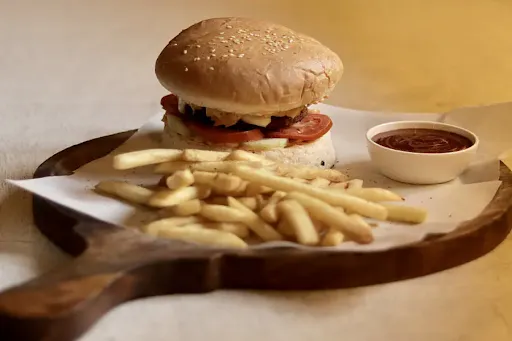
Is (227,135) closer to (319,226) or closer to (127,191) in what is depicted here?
(127,191)

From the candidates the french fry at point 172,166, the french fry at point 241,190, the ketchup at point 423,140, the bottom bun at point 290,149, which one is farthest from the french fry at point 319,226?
the ketchup at point 423,140

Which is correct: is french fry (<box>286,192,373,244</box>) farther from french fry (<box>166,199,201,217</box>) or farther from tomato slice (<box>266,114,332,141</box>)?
tomato slice (<box>266,114,332,141</box>)

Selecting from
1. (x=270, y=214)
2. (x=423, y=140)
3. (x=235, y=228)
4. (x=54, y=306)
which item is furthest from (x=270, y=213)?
(x=423, y=140)

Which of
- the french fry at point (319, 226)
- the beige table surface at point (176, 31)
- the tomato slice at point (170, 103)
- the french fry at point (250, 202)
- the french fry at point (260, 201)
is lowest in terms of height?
the beige table surface at point (176, 31)

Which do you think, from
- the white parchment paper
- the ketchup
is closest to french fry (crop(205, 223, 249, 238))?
the white parchment paper

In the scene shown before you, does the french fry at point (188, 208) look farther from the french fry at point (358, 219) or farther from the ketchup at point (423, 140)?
the ketchup at point (423, 140)

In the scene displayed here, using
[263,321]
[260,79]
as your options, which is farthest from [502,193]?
[263,321]
